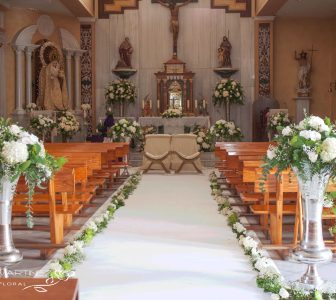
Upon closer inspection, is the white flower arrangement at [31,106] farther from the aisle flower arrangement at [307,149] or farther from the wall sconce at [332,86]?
the aisle flower arrangement at [307,149]

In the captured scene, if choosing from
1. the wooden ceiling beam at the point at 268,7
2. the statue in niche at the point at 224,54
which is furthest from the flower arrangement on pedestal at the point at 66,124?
the wooden ceiling beam at the point at 268,7

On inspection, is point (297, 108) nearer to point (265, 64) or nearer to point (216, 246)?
point (265, 64)

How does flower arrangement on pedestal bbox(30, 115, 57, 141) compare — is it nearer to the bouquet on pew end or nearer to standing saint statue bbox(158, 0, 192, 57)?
standing saint statue bbox(158, 0, 192, 57)

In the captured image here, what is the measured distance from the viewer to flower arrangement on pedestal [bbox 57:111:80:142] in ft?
52.5

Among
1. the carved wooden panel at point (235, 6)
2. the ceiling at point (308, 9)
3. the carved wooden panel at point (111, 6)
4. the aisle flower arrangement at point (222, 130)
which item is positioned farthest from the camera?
the carved wooden panel at point (111, 6)

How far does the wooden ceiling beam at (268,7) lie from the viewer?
15.9 meters

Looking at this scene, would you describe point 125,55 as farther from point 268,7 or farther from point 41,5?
point 268,7

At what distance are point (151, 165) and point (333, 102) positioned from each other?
268 inches

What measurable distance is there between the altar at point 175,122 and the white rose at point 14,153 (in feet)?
41.7

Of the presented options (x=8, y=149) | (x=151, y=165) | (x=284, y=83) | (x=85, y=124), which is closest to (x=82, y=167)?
(x=8, y=149)

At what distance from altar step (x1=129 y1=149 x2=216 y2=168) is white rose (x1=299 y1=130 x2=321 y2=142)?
11.4 m

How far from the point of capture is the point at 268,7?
16.7 metres

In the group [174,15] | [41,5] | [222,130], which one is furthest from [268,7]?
[41,5]

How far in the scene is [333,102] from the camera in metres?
18.1
